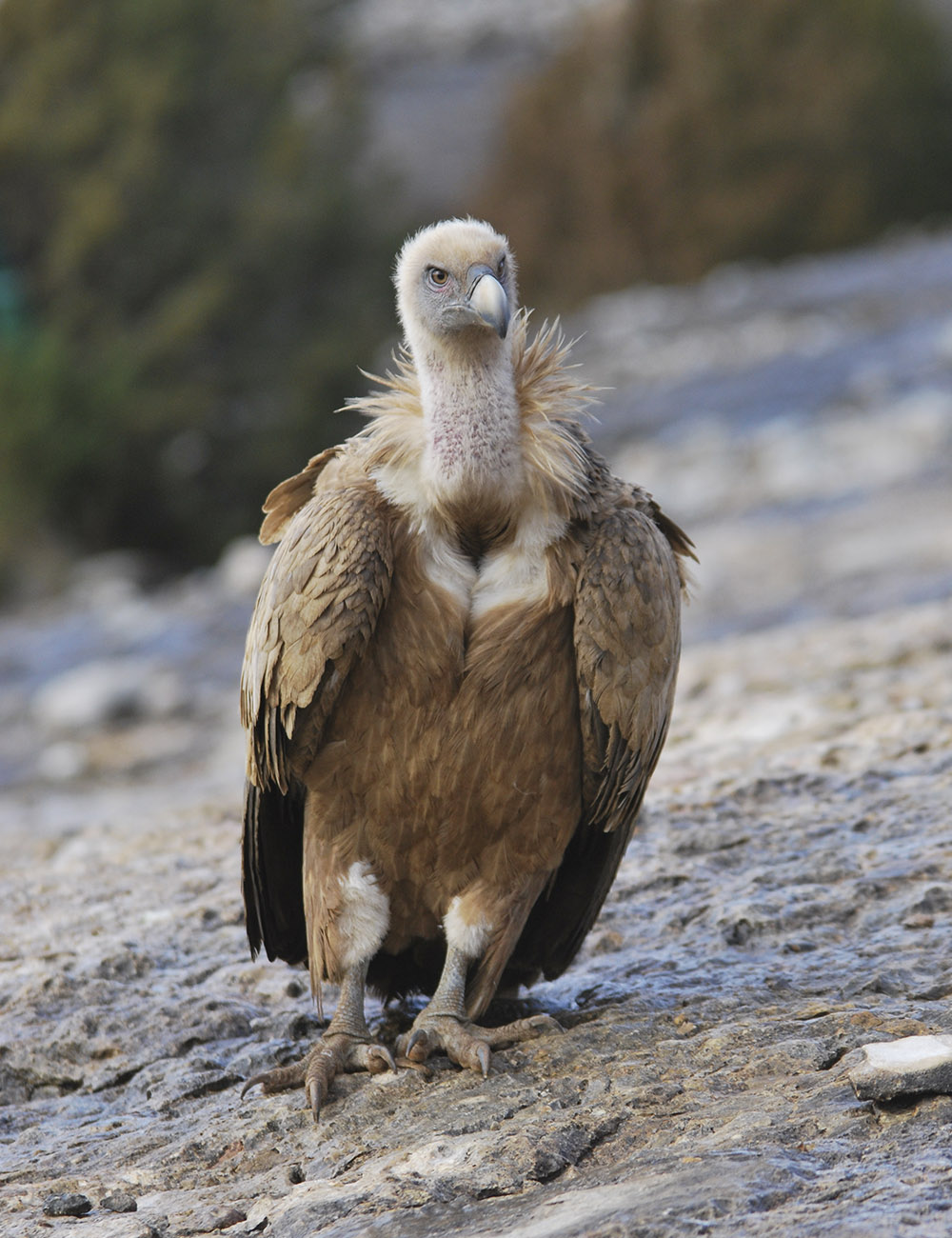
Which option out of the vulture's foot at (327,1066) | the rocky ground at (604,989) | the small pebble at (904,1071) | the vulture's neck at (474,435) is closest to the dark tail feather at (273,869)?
the rocky ground at (604,989)

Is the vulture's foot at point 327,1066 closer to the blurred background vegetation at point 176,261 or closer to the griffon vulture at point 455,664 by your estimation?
the griffon vulture at point 455,664

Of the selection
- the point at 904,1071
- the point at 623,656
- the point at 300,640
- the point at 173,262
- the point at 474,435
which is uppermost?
the point at 173,262

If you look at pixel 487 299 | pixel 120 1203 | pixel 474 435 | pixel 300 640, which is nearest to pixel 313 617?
pixel 300 640

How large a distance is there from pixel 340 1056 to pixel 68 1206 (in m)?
0.83

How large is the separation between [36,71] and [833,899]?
16107 mm

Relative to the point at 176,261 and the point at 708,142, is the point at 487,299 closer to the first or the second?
the point at 176,261

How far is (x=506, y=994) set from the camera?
15.7 ft

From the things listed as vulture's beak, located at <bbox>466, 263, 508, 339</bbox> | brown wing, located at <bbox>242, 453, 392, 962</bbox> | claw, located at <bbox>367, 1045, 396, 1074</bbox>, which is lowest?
claw, located at <bbox>367, 1045, 396, 1074</bbox>

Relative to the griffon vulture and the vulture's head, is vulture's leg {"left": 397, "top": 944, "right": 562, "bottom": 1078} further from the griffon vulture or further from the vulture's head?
the vulture's head

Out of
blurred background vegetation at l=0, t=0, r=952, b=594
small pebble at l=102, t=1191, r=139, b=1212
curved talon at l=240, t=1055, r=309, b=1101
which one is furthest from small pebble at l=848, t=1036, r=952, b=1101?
blurred background vegetation at l=0, t=0, r=952, b=594

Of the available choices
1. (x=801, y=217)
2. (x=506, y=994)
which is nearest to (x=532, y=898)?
(x=506, y=994)

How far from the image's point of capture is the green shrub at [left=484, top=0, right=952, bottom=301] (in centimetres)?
3092

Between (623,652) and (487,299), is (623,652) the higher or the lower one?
the lower one

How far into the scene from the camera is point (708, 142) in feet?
101
